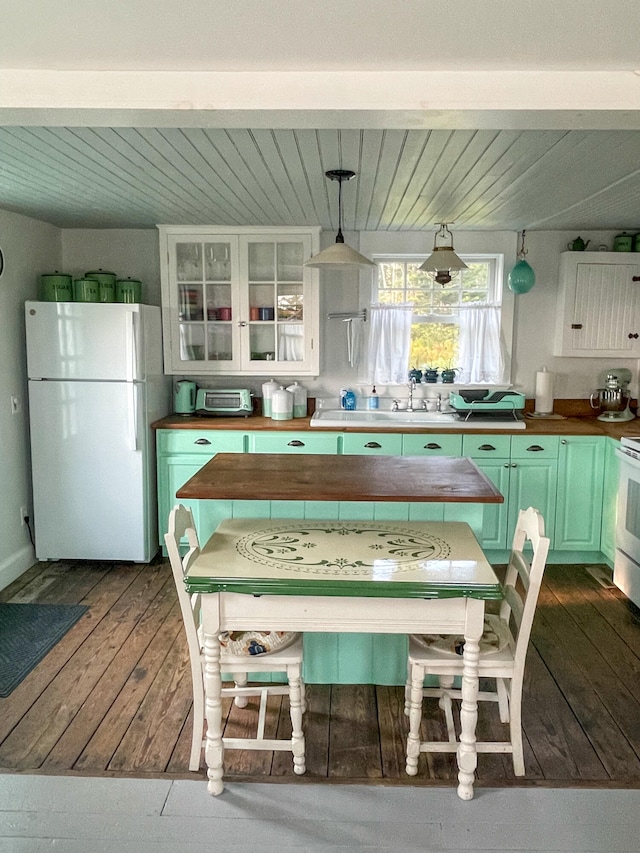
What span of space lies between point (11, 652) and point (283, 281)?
8.93ft

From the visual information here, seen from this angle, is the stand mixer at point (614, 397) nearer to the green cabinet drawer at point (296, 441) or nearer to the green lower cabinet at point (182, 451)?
the green cabinet drawer at point (296, 441)

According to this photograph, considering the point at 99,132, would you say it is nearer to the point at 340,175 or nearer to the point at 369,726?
the point at 340,175

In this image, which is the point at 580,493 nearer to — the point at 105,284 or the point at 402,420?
the point at 402,420

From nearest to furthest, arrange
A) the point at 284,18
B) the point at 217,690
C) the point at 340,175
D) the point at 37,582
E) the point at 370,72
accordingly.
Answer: the point at 284,18 → the point at 370,72 → the point at 217,690 → the point at 340,175 → the point at 37,582

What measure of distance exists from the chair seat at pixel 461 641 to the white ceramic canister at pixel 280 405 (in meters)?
2.32

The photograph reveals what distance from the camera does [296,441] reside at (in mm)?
4051

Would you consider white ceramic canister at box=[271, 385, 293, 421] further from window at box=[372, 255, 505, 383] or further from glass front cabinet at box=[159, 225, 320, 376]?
window at box=[372, 255, 505, 383]

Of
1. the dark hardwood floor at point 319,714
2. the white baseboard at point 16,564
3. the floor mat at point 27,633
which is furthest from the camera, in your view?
the white baseboard at point 16,564

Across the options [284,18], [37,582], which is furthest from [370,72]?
[37,582]

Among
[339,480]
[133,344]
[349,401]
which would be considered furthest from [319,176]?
[349,401]

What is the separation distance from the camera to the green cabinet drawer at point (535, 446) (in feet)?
13.0

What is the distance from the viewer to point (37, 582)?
12.5ft

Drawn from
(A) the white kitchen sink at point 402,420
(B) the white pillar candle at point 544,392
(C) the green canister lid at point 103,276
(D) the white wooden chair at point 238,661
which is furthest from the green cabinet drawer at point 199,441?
(B) the white pillar candle at point 544,392

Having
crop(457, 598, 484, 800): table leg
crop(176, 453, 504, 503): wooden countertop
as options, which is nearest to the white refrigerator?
crop(176, 453, 504, 503): wooden countertop
